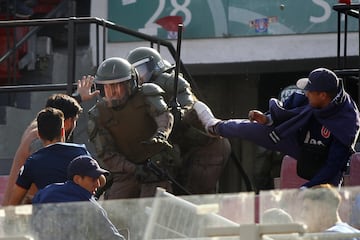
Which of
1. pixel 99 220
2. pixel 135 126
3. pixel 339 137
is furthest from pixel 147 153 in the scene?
pixel 99 220

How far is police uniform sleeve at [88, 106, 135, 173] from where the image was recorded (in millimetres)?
10344

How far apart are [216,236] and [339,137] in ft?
6.89

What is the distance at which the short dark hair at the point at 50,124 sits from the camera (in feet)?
28.7

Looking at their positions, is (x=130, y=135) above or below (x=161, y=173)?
above

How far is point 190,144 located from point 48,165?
2320 mm

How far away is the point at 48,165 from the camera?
866cm

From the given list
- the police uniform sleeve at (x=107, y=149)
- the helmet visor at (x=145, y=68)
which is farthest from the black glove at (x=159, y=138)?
the helmet visor at (x=145, y=68)

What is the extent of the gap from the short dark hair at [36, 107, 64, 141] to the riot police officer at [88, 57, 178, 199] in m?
1.29

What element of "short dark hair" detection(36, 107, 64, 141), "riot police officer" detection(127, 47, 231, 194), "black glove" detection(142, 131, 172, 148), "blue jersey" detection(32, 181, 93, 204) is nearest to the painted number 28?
"riot police officer" detection(127, 47, 231, 194)

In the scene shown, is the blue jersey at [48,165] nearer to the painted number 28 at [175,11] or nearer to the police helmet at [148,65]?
the police helmet at [148,65]

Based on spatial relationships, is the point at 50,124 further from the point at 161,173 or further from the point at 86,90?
the point at 161,173

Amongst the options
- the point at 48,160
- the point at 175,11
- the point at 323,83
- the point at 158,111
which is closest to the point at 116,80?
the point at 158,111

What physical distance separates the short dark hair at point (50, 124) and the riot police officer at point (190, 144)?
1929 millimetres

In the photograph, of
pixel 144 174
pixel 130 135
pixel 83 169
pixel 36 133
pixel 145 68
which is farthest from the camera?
pixel 145 68
